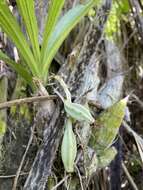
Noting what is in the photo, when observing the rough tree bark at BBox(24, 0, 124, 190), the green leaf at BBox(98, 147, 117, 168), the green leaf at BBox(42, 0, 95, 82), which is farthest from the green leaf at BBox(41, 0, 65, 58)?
the green leaf at BBox(98, 147, 117, 168)

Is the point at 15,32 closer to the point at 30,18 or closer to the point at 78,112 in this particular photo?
the point at 30,18

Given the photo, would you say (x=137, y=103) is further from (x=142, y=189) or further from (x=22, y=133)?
(x=22, y=133)

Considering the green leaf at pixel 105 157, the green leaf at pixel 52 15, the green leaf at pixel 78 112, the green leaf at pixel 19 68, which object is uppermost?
the green leaf at pixel 52 15

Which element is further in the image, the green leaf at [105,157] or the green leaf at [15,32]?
the green leaf at [105,157]

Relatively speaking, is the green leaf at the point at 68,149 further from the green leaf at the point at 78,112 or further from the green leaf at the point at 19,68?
the green leaf at the point at 19,68

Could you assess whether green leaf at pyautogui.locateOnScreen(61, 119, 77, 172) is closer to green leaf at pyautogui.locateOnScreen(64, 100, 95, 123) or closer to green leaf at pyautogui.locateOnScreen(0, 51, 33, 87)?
green leaf at pyautogui.locateOnScreen(64, 100, 95, 123)

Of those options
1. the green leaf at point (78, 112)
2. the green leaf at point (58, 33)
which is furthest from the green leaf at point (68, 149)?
the green leaf at point (58, 33)
